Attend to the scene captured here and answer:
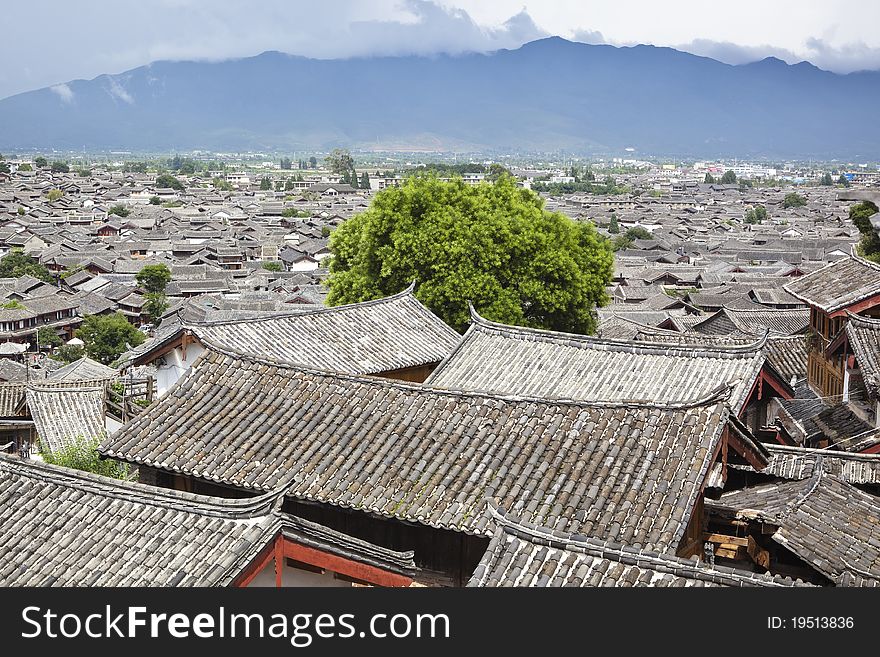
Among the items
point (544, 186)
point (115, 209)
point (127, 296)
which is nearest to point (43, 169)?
point (115, 209)

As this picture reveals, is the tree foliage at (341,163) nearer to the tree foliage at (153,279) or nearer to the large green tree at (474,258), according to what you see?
the tree foliage at (153,279)

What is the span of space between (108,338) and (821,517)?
131 feet

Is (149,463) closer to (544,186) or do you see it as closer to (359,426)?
(359,426)

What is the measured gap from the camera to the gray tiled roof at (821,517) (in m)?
9.08

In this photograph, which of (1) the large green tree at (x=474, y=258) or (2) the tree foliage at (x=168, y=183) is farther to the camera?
(2) the tree foliage at (x=168, y=183)

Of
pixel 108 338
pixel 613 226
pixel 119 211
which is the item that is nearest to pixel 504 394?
pixel 108 338

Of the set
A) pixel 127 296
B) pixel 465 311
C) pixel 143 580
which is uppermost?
pixel 143 580

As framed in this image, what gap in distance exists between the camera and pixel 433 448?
9430 millimetres

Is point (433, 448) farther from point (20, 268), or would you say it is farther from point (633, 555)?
point (20, 268)

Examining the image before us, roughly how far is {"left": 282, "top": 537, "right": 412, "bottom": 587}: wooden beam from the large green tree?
15.2 meters

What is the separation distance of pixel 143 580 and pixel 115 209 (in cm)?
10529

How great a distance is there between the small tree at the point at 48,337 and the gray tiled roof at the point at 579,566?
150 feet

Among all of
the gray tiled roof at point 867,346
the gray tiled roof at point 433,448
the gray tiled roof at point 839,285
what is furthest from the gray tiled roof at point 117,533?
the gray tiled roof at point 839,285

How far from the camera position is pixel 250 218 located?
345 ft
